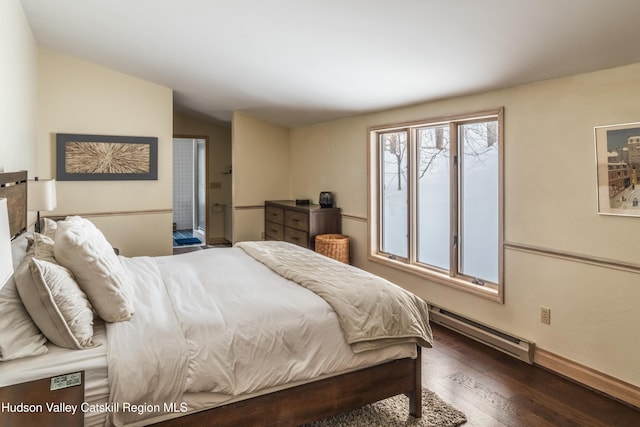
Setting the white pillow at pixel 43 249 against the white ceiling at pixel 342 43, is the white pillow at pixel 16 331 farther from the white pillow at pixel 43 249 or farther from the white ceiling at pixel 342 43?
the white ceiling at pixel 342 43

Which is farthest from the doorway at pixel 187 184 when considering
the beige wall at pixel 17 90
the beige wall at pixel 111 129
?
the beige wall at pixel 17 90

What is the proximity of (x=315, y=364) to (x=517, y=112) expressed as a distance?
2.31 m

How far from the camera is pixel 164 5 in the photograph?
2.95 m

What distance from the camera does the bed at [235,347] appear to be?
152cm

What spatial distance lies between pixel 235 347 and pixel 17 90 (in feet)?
9.69

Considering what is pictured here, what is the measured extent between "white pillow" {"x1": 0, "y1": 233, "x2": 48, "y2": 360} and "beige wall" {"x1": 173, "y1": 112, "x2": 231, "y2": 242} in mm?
5931

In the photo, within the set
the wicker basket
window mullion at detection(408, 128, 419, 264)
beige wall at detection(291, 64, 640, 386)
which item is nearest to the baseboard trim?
beige wall at detection(291, 64, 640, 386)

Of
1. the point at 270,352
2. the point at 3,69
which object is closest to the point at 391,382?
the point at 270,352

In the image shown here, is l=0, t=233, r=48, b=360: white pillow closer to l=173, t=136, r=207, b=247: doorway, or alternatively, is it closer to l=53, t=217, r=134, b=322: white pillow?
l=53, t=217, r=134, b=322: white pillow

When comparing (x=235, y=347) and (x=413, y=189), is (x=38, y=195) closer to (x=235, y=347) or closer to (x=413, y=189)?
(x=235, y=347)

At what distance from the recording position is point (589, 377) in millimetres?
2547

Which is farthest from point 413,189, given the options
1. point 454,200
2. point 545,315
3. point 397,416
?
point 397,416

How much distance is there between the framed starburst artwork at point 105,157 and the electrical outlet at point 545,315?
4.49 meters

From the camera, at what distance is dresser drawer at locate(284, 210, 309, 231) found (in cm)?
497
